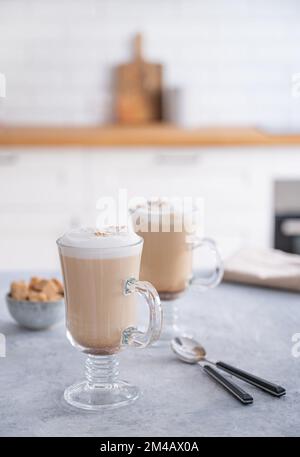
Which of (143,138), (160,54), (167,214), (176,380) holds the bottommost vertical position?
(176,380)

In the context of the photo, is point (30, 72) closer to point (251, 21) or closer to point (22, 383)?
point (251, 21)

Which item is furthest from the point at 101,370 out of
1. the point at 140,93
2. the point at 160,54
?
the point at 160,54

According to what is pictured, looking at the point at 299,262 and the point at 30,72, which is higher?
the point at 30,72

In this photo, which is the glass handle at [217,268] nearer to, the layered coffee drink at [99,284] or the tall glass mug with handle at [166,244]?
the tall glass mug with handle at [166,244]

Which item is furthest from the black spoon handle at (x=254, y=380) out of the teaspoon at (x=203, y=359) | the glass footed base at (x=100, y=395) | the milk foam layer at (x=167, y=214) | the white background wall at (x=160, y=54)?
the white background wall at (x=160, y=54)

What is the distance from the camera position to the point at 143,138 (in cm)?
284

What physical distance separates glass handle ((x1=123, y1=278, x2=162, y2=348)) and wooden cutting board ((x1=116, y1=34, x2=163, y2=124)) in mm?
2624

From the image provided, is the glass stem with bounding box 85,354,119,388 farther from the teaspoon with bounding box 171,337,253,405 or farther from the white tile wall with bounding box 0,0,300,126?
the white tile wall with bounding box 0,0,300,126

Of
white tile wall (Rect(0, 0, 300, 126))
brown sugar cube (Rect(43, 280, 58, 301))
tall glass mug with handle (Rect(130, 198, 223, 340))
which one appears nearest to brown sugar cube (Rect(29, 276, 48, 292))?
brown sugar cube (Rect(43, 280, 58, 301))

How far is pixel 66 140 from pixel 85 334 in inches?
79.3

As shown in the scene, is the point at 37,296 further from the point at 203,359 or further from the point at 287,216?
the point at 287,216

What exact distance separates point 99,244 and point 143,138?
2.03 metres

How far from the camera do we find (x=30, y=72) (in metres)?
3.49

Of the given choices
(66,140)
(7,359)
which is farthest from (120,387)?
(66,140)
